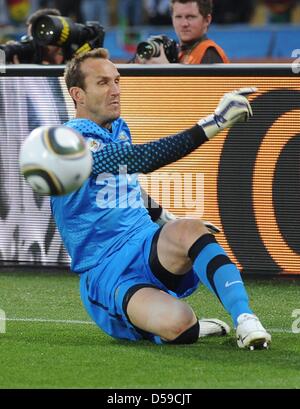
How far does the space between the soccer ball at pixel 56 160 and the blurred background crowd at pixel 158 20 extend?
482 inches

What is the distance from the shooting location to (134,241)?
5.96 meters

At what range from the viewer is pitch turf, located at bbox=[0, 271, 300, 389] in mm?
4941

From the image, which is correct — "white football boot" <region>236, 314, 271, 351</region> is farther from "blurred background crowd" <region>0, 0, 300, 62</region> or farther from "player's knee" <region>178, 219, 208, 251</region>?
"blurred background crowd" <region>0, 0, 300, 62</region>

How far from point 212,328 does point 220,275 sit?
0.57 metres

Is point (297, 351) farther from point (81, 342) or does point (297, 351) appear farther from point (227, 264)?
point (81, 342)

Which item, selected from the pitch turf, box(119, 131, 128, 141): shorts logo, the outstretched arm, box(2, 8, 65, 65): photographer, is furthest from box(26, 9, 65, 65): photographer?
the outstretched arm

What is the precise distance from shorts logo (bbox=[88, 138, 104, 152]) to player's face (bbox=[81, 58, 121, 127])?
0.80ft

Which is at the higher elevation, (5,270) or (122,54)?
(5,270)

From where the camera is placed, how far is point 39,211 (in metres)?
8.40

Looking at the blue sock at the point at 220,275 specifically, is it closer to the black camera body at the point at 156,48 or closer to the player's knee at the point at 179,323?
the player's knee at the point at 179,323

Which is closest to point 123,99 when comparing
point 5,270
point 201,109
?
point 201,109

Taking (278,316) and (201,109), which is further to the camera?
(201,109)

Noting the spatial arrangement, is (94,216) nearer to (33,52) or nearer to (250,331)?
(250,331)
